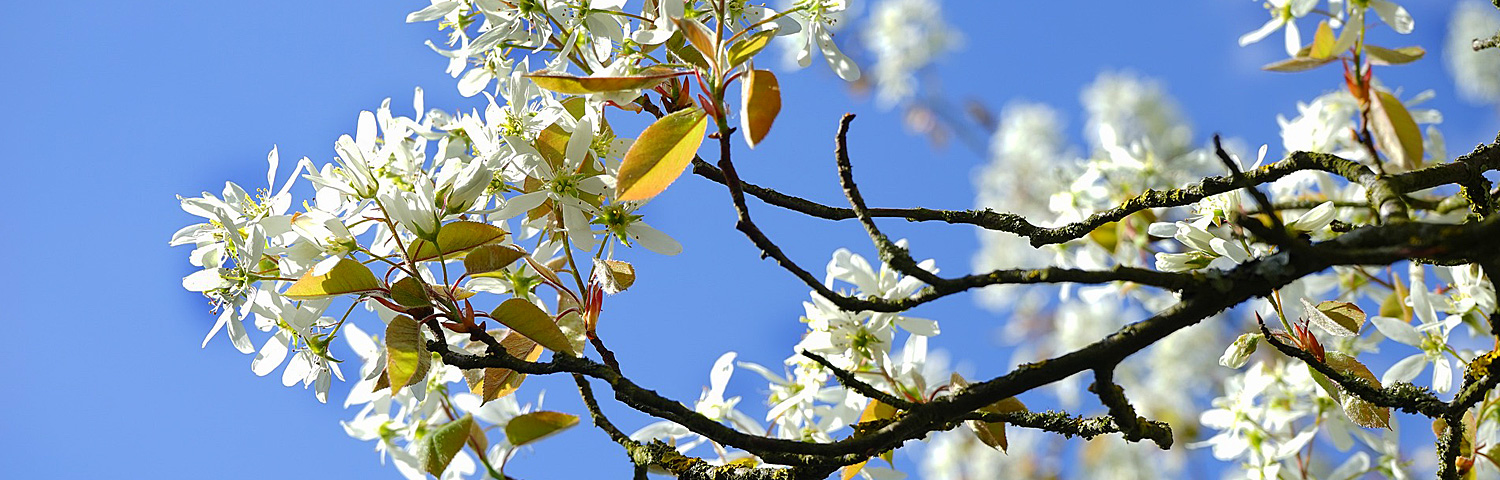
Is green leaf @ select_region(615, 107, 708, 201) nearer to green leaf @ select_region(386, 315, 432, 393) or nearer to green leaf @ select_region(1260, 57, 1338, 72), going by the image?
green leaf @ select_region(386, 315, 432, 393)

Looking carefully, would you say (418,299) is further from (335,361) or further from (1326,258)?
→ (1326,258)

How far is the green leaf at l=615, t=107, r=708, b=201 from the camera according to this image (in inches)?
41.7

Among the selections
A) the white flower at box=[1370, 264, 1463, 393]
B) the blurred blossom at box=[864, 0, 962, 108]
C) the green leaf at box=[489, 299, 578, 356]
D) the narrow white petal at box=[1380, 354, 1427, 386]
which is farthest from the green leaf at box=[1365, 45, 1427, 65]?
the blurred blossom at box=[864, 0, 962, 108]

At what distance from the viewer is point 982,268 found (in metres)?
7.64

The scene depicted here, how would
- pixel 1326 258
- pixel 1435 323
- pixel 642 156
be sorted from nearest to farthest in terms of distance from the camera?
pixel 1326 258, pixel 642 156, pixel 1435 323

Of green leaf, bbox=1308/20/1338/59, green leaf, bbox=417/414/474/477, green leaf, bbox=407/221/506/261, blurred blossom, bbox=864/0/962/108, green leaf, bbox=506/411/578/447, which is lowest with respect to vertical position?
green leaf, bbox=417/414/474/477

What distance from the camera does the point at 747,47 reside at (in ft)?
3.69

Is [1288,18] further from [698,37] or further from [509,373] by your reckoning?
[509,373]

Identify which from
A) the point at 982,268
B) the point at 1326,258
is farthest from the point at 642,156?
the point at 982,268

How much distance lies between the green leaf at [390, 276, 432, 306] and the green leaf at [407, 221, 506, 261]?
0.03 meters

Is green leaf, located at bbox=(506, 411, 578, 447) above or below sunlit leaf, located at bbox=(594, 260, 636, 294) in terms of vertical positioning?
below

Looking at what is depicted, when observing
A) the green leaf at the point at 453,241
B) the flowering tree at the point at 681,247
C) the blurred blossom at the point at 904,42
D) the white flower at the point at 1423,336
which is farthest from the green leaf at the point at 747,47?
the blurred blossom at the point at 904,42

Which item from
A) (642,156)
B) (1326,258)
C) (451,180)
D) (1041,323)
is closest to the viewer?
(1326,258)

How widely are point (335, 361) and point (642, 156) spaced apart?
1.66 ft
